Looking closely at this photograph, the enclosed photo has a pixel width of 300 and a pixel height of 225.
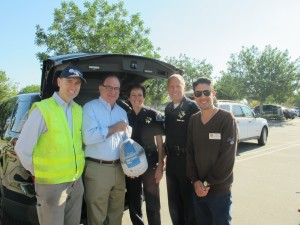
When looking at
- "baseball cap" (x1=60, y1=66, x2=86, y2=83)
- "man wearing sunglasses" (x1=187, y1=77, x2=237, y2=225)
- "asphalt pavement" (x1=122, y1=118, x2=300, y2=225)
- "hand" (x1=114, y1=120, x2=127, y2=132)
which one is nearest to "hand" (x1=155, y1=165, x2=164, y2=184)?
"man wearing sunglasses" (x1=187, y1=77, x2=237, y2=225)

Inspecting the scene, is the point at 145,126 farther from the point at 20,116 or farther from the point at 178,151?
the point at 20,116

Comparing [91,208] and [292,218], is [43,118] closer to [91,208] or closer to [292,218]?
[91,208]

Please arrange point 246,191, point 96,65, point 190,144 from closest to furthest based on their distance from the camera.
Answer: point 190,144 → point 96,65 → point 246,191

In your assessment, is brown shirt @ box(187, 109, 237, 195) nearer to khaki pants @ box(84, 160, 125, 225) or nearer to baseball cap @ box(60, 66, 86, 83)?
khaki pants @ box(84, 160, 125, 225)

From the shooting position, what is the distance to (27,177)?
9.70 feet

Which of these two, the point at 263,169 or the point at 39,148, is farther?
the point at 263,169

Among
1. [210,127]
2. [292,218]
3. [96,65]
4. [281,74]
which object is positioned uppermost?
[281,74]

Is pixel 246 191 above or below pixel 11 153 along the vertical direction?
below

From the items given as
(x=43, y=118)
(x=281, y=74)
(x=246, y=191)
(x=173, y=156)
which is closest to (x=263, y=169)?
(x=246, y=191)

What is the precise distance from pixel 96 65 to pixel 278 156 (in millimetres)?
8302

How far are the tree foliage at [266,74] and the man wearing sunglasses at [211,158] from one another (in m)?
31.7

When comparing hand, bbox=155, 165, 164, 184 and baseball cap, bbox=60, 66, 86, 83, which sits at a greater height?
baseball cap, bbox=60, 66, 86, 83

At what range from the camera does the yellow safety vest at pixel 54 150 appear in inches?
99.6

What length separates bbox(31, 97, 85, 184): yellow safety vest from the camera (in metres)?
2.53
